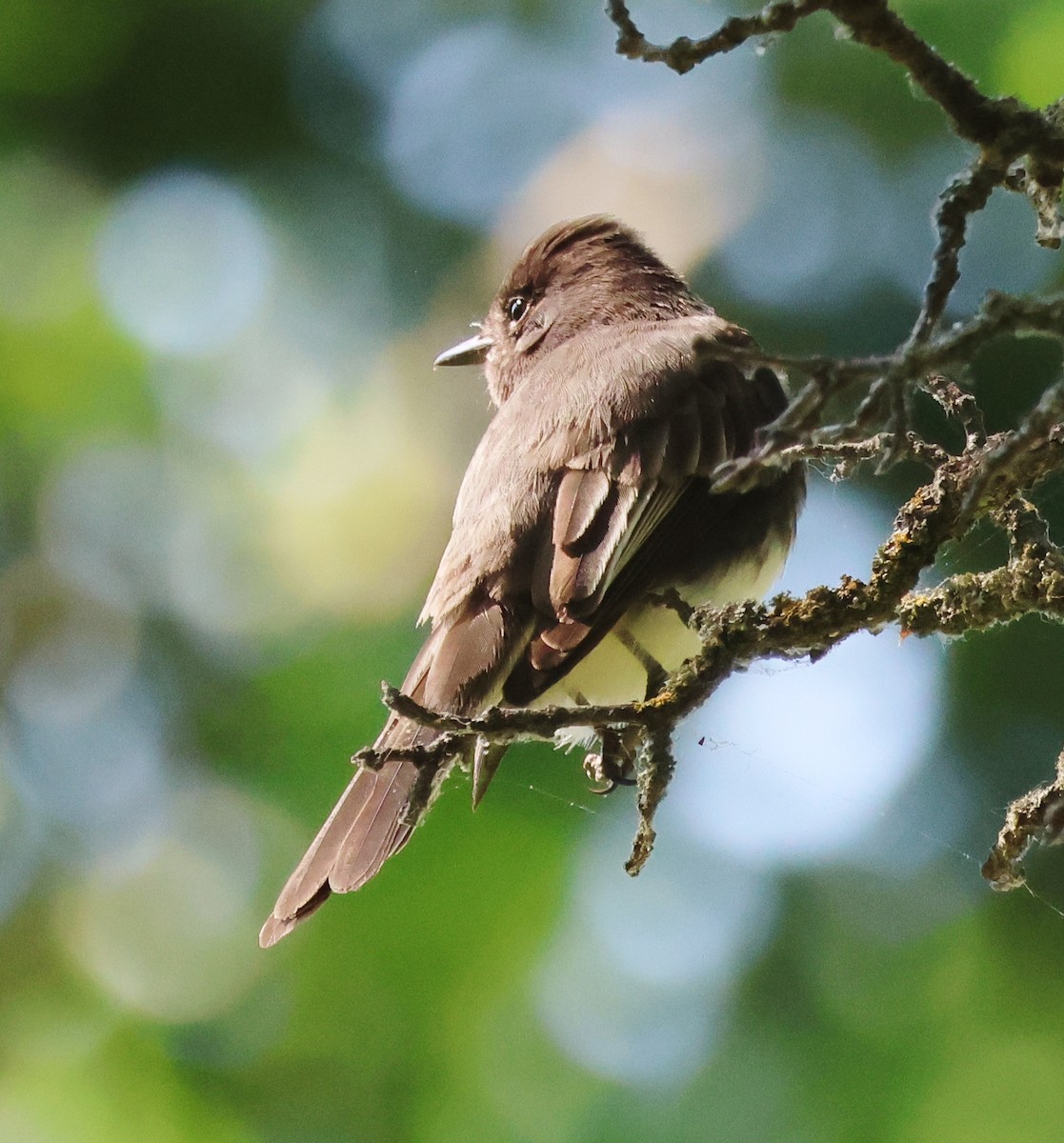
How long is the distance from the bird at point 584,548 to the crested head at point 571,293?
10.5 inches

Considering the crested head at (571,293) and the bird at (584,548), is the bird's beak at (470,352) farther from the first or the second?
the bird at (584,548)

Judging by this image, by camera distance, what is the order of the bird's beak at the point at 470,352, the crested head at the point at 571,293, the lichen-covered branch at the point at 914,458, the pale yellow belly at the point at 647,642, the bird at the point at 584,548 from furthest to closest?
the bird's beak at the point at 470,352 < the crested head at the point at 571,293 < the pale yellow belly at the point at 647,642 < the bird at the point at 584,548 < the lichen-covered branch at the point at 914,458

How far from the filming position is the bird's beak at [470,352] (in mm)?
4004

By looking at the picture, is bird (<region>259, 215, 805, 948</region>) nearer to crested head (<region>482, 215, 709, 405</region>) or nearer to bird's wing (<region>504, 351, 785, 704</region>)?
bird's wing (<region>504, 351, 785, 704</region>)

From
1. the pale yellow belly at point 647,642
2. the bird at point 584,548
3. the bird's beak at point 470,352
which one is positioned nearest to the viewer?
the bird at point 584,548

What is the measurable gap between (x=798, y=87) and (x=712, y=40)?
161 inches

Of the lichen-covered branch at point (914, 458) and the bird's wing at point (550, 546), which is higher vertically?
the lichen-covered branch at point (914, 458)

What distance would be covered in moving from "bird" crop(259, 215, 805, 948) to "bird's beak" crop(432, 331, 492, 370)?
609 mm

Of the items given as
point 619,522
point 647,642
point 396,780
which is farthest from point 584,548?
point 396,780

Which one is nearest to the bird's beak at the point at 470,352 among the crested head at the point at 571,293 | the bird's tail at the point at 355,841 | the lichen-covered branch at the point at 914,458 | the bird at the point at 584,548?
the crested head at the point at 571,293

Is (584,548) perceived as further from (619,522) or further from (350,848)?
(350,848)

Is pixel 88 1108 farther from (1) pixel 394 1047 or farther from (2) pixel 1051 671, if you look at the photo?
(2) pixel 1051 671

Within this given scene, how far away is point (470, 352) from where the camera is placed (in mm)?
4016

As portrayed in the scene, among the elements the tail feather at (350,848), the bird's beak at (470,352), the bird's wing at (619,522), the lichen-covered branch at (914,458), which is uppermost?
the lichen-covered branch at (914,458)
